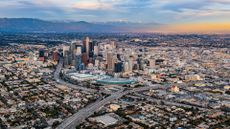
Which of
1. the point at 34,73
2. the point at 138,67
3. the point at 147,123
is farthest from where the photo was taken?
the point at 138,67

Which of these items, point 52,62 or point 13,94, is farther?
point 52,62

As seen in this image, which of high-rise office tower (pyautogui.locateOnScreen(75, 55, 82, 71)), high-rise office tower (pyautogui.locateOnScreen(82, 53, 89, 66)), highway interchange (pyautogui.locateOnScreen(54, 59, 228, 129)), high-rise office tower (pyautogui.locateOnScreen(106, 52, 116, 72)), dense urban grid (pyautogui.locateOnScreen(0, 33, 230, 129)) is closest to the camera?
highway interchange (pyautogui.locateOnScreen(54, 59, 228, 129))

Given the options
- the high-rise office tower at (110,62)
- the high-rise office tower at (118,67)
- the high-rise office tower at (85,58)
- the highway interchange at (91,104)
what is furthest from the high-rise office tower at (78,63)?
the high-rise office tower at (118,67)

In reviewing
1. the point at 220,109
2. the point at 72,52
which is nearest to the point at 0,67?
the point at 72,52

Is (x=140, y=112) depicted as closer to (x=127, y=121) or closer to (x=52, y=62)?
(x=127, y=121)

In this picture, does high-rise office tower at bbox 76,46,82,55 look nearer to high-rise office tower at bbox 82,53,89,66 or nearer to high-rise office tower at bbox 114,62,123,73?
high-rise office tower at bbox 82,53,89,66

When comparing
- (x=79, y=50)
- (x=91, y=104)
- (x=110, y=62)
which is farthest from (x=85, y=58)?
(x=91, y=104)

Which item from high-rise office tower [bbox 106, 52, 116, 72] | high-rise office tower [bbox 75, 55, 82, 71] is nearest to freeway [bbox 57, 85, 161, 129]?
high-rise office tower [bbox 106, 52, 116, 72]

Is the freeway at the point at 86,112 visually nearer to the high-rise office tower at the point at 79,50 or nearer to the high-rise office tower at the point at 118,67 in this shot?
the high-rise office tower at the point at 118,67
